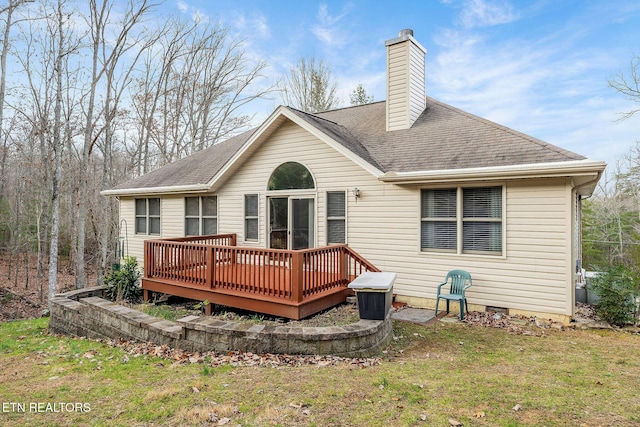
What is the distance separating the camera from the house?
255 inches

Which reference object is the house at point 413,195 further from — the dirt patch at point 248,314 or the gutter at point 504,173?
the dirt patch at point 248,314

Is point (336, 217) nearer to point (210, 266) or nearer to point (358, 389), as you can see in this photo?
point (210, 266)

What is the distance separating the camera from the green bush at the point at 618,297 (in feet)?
20.9

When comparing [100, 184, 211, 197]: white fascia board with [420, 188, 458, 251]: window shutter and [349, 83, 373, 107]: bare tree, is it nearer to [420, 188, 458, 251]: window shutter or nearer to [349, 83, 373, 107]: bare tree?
[420, 188, 458, 251]: window shutter

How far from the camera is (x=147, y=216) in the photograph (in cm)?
1251

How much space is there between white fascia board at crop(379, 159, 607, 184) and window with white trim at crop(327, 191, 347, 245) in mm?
→ 1308

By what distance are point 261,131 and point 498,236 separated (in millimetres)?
5900

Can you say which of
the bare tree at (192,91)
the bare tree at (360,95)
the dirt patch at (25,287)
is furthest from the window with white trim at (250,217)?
the bare tree at (360,95)

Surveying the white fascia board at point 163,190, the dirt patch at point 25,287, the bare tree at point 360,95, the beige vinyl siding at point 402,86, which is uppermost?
the bare tree at point 360,95

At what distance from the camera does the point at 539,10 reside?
500 inches

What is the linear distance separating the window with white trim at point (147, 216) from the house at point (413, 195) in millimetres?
791

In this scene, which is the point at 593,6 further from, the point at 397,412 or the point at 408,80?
the point at 397,412

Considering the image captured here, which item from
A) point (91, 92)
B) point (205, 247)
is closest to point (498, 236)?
point (205, 247)

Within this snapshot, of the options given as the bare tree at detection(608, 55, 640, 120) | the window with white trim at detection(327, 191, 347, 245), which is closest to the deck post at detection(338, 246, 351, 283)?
the window with white trim at detection(327, 191, 347, 245)
